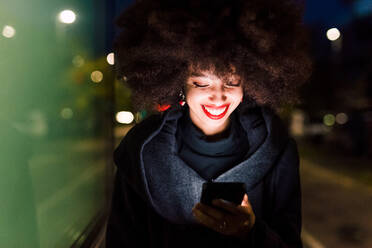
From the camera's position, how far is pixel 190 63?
1557mm

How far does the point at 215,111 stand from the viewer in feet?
5.17

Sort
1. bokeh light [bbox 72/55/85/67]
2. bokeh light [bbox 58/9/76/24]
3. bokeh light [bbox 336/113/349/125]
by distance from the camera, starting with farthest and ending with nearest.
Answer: bokeh light [bbox 336/113/349/125], bokeh light [bbox 72/55/85/67], bokeh light [bbox 58/9/76/24]

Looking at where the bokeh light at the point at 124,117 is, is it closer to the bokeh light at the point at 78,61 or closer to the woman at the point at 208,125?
the bokeh light at the point at 78,61

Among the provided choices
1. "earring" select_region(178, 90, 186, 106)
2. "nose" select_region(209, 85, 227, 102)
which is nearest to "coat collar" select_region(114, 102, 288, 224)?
"earring" select_region(178, 90, 186, 106)

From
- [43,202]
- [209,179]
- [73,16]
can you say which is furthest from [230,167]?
[73,16]

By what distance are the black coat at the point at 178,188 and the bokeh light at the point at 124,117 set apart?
0.84m

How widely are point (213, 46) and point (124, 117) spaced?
156 centimetres

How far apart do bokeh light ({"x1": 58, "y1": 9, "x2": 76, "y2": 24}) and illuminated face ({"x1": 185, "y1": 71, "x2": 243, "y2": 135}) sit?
→ 1.16m

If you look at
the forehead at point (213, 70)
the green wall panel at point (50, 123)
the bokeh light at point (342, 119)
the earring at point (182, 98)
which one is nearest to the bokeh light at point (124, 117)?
the green wall panel at point (50, 123)

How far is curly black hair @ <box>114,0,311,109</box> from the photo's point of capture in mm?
1399

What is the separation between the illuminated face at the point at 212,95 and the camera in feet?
4.99

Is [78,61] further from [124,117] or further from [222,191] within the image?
[222,191]

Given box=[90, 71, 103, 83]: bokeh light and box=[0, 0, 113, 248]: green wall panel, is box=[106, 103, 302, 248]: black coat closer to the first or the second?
box=[0, 0, 113, 248]: green wall panel

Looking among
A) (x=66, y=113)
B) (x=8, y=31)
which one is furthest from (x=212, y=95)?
(x=66, y=113)
